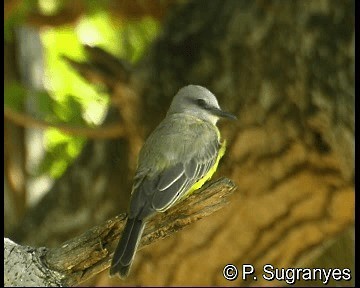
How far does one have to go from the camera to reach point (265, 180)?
11.7ft

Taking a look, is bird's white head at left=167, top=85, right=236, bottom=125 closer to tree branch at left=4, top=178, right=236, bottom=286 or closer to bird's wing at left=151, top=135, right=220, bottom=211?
bird's wing at left=151, top=135, right=220, bottom=211

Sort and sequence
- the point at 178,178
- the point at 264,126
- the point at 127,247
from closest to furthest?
the point at 127,247 → the point at 178,178 → the point at 264,126

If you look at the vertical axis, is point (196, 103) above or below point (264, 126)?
above

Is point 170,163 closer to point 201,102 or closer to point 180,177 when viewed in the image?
point 180,177

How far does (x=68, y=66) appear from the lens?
12.3 feet

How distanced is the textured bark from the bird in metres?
1.27

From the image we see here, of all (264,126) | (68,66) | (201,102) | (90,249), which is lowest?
(264,126)

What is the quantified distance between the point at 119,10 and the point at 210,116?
2539 millimetres

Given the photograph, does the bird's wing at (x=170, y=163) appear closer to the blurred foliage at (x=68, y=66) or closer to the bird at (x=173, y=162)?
the bird at (x=173, y=162)

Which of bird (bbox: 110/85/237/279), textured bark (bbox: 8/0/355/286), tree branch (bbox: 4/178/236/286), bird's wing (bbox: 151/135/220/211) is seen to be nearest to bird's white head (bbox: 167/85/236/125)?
bird (bbox: 110/85/237/279)

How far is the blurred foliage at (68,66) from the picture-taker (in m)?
3.53

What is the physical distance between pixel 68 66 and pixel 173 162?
2066 millimetres

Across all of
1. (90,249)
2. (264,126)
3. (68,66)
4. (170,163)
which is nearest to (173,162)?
(170,163)
